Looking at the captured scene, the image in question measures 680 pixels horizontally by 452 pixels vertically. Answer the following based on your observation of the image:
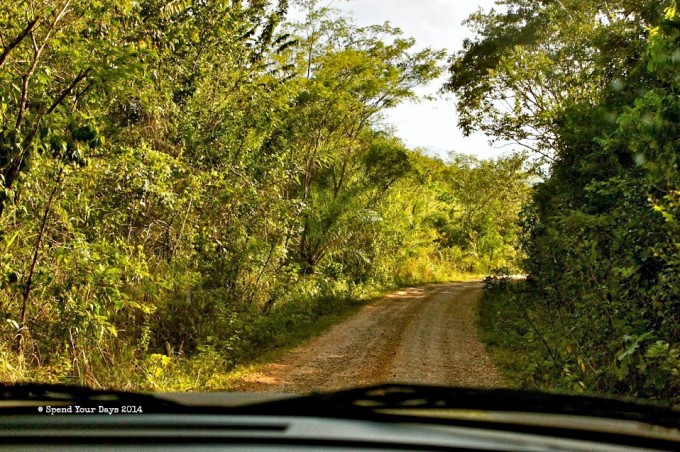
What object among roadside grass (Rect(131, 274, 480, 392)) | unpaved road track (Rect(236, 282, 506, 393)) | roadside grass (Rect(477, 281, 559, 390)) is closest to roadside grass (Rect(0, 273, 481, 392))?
roadside grass (Rect(131, 274, 480, 392))

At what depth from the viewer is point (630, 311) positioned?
6113 millimetres

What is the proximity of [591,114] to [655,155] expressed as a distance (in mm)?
7130

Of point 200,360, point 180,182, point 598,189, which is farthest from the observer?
point 598,189

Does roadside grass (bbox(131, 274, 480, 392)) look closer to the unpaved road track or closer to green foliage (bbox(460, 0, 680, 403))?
the unpaved road track

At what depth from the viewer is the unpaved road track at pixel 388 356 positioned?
318 inches

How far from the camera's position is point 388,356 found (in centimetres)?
972

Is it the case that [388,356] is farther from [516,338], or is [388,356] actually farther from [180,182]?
[180,182]

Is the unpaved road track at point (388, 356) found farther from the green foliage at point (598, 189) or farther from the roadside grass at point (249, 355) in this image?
the green foliage at point (598, 189)

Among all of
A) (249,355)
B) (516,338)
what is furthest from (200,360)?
(516,338)

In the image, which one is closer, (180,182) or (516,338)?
(180,182)

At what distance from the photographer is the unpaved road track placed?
26.5ft

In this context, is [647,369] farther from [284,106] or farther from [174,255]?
[284,106]

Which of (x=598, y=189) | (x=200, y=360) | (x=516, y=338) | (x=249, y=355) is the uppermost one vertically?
(x=598, y=189)

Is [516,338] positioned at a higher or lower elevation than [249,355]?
lower
